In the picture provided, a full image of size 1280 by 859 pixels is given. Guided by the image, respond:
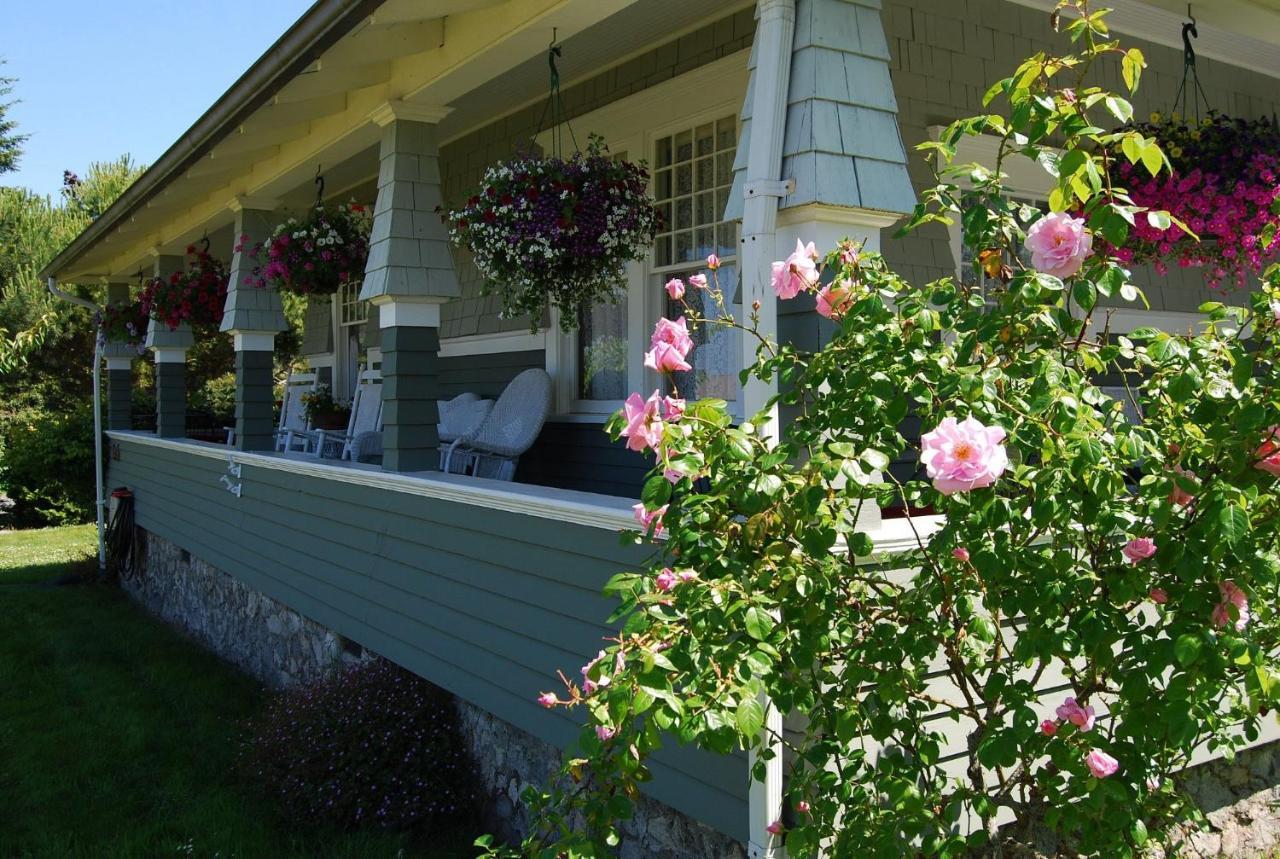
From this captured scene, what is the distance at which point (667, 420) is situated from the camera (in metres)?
2.53

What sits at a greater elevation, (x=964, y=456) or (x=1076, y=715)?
(x=964, y=456)

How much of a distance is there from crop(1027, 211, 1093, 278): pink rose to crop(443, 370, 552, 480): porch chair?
4004mm

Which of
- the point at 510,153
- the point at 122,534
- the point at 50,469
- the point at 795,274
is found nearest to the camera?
the point at 795,274

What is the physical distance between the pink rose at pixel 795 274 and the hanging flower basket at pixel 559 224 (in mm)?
2269

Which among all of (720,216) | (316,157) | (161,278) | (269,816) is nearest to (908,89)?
(720,216)

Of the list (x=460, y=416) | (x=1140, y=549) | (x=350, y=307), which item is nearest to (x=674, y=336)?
(x=1140, y=549)

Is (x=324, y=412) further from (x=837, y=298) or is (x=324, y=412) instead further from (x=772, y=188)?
(x=837, y=298)

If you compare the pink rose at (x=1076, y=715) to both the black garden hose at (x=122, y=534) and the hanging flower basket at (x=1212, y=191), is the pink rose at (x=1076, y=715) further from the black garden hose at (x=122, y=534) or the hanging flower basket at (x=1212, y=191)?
the black garden hose at (x=122, y=534)

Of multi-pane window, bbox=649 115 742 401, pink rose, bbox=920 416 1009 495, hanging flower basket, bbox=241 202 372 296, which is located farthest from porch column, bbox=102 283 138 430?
pink rose, bbox=920 416 1009 495

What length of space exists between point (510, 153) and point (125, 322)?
553 cm

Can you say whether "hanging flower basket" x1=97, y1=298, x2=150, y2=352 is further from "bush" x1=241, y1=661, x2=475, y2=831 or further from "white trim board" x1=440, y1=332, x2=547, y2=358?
"bush" x1=241, y1=661, x2=475, y2=831

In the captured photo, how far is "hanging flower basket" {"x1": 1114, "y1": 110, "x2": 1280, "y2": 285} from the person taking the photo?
4605mm

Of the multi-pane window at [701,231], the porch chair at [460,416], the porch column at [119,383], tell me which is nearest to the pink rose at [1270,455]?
the multi-pane window at [701,231]

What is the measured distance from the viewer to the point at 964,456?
2.05m
